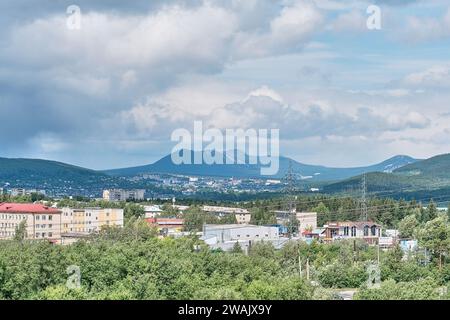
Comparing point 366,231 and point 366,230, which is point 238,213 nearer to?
point 366,230

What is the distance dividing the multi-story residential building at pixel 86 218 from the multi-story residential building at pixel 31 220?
0.99 meters

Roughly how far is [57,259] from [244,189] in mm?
83044

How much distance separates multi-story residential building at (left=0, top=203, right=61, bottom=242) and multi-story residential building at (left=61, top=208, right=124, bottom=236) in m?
0.99

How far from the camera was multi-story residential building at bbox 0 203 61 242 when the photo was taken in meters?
49.8

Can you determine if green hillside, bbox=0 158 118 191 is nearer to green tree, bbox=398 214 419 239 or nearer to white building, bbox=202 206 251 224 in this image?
white building, bbox=202 206 251 224

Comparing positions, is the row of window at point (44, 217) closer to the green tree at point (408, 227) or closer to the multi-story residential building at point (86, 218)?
the multi-story residential building at point (86, 218)

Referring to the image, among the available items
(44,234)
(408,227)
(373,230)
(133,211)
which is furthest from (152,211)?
(408,227)

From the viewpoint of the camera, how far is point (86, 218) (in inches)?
2201

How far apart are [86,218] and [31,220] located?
6.47 m

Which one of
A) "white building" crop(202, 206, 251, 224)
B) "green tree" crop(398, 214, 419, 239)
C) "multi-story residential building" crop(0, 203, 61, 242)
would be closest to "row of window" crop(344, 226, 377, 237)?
"green tree" crop(398, 214, 419, 239)

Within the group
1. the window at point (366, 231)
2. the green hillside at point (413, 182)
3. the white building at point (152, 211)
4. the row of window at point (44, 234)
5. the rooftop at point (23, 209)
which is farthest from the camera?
the green hillside at point (413, 182)

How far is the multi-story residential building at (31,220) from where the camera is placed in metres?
49.8

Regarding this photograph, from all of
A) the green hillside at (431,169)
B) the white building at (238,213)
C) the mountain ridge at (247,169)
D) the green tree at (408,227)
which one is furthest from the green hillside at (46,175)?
the green tree at (408,227)
